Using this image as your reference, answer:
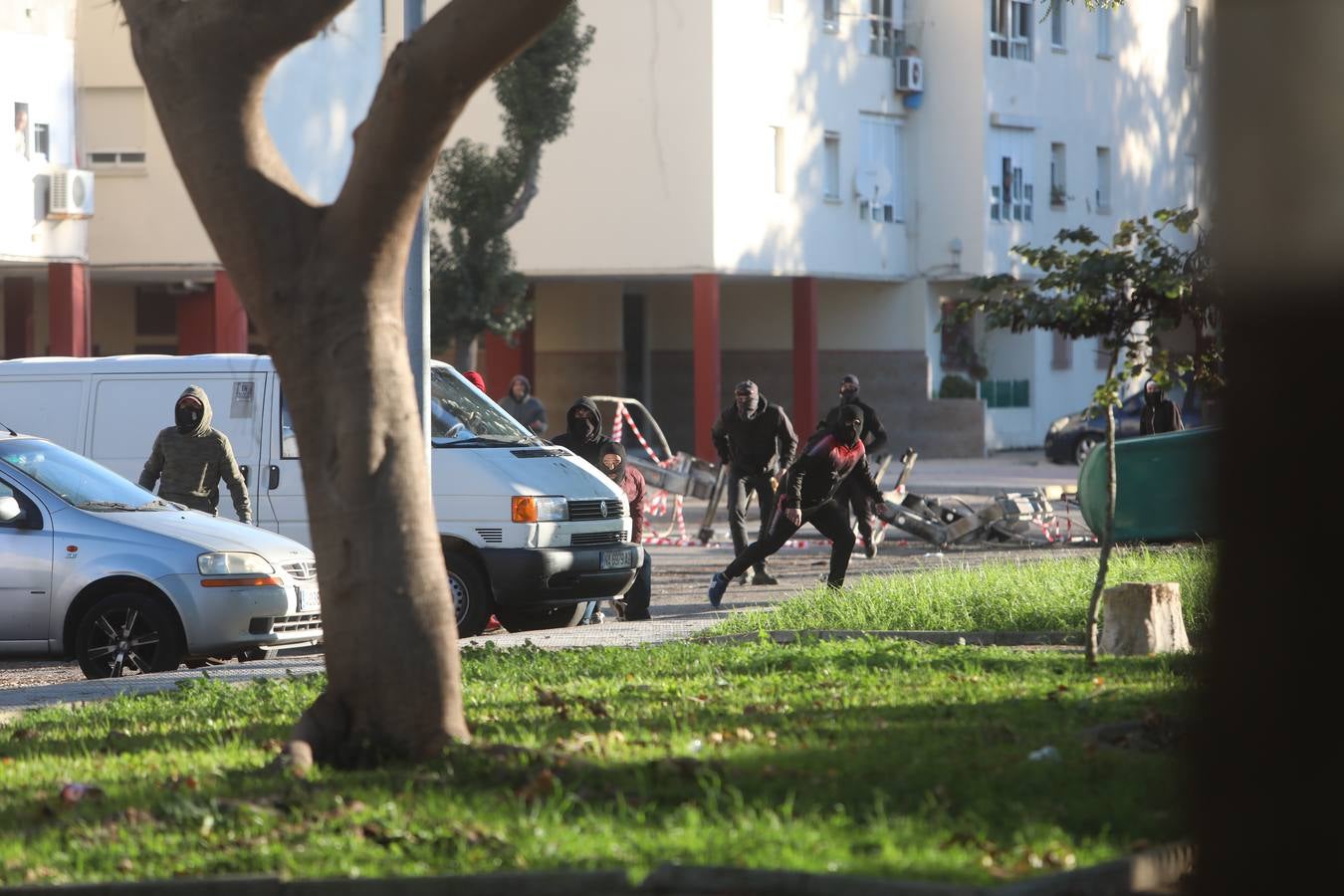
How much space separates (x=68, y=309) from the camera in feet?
102

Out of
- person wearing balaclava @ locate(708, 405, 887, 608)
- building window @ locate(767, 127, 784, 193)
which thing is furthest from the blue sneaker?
building window @ locate(767, 127, 784, 193)

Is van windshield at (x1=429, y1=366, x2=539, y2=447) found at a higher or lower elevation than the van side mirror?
higher

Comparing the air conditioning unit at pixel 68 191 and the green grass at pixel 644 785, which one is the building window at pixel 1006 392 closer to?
the air conditioning unit at pixel 68 191

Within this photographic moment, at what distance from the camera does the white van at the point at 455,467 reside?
1448 cm

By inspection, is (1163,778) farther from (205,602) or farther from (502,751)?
(205,602)

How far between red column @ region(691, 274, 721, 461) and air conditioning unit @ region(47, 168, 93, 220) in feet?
36.2

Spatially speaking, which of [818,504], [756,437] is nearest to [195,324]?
[756,437]

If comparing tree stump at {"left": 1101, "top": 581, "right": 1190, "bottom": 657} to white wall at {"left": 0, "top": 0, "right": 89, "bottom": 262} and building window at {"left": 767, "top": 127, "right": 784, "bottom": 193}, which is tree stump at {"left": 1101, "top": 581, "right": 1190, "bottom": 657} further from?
building window at {"left": 767, "top": 127, "right": 784, "bottom": 193}

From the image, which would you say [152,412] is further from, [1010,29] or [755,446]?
[1010,29]

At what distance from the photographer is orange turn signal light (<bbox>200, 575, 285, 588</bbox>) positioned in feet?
41.2

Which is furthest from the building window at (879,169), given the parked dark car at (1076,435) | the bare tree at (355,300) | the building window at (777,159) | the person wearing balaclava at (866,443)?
the bare tree at (355,300)

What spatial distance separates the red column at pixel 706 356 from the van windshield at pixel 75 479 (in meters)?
23.5

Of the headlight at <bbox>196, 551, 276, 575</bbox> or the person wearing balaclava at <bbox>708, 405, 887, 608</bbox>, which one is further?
the person wearing balaclava at <bbox>708, 405, 887, 608</bbox>

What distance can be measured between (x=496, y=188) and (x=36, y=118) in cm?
711
